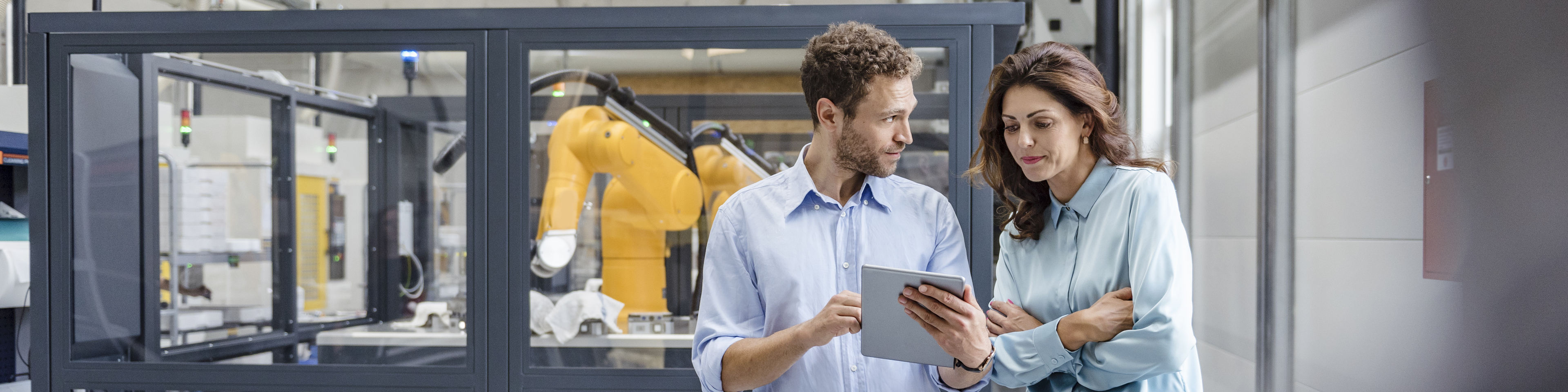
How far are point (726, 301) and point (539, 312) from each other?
3.56 ft

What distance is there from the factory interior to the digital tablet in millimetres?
818

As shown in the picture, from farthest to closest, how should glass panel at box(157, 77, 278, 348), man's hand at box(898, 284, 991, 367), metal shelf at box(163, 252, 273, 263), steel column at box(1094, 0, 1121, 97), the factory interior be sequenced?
steel column at box(1094, 0, 1121, 97) → metal shelf at box(163, 252, 273, 263) → glass panel at box(157, 77, 278, 348) → the factory interior → man's hand at box(898, 284, 991, 367)

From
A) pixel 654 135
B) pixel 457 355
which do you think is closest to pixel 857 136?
pixel 654 135

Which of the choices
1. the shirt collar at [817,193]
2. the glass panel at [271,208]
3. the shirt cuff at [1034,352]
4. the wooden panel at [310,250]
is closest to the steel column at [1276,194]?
the shirt cuff at [1034,352]

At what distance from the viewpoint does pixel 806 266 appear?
1.27 metres

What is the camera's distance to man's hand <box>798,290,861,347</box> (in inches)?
43.6

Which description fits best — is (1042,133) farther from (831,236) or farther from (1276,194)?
(1276,194)

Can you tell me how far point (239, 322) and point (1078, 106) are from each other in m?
3.00

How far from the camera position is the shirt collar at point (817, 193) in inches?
50.9

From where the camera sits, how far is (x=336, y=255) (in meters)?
2.98

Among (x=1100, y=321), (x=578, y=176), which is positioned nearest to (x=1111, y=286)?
(x=1100, y=321)

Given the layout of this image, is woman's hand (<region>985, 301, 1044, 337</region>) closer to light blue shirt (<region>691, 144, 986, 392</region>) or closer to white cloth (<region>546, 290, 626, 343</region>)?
light blue shirt (<region>691, 144, 986, 392</region>)

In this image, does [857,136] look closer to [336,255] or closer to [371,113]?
[371,113]

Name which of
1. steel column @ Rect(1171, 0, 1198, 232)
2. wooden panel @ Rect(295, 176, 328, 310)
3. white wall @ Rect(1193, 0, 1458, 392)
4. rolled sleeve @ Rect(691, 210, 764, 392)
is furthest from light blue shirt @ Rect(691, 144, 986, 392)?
steel column @ Rect(1171, 0, 1198, 232)
